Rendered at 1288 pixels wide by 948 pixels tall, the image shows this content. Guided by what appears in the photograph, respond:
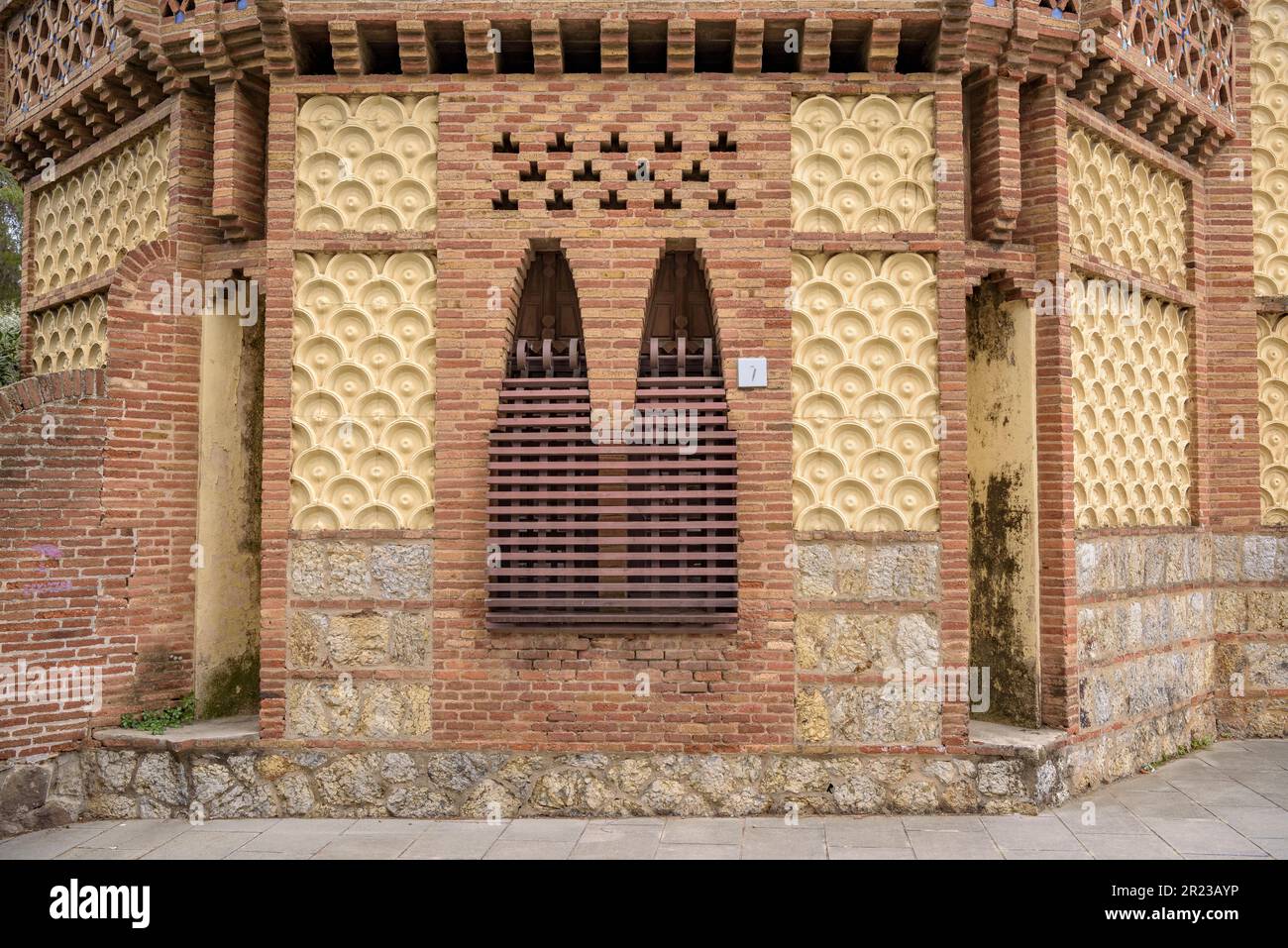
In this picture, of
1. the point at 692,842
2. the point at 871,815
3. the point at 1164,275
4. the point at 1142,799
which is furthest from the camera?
the point at 1164,275

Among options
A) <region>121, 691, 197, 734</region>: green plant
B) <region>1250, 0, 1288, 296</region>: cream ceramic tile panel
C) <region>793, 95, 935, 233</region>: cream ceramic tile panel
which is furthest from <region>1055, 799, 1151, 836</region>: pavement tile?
<region>121, 691, 197, 734</region>: green plant

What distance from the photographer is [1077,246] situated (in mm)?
6902

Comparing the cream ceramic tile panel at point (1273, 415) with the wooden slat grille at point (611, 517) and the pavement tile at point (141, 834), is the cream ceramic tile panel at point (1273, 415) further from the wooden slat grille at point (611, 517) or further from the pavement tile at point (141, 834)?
the pavement tile at point (141, 834)

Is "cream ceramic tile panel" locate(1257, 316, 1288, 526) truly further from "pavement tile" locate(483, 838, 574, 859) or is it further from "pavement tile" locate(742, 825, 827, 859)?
"pavement tile" locate(483, 838, 574, 859)

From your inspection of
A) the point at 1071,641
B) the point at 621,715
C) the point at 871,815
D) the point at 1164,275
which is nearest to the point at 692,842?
the point at 621,715

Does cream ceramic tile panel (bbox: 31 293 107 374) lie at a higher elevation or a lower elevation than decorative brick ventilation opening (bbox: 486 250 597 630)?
higher

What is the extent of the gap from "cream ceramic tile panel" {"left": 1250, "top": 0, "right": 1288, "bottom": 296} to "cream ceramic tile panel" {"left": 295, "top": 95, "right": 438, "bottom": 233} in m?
7.29

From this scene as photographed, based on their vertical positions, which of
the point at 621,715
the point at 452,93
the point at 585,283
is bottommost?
the point at 621,715

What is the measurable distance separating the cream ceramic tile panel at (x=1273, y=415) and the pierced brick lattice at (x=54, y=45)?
32.2ft

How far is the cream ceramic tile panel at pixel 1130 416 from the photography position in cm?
686

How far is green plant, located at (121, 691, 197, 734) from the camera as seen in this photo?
6.27 meters

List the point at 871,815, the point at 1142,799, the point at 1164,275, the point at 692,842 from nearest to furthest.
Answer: the point at 692,842 < the point at 871,815 < the point at 1142,799 < the point at 1164,275

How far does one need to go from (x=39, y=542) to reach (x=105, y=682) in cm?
103

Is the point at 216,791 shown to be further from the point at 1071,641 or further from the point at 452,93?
the point at 1071,641
